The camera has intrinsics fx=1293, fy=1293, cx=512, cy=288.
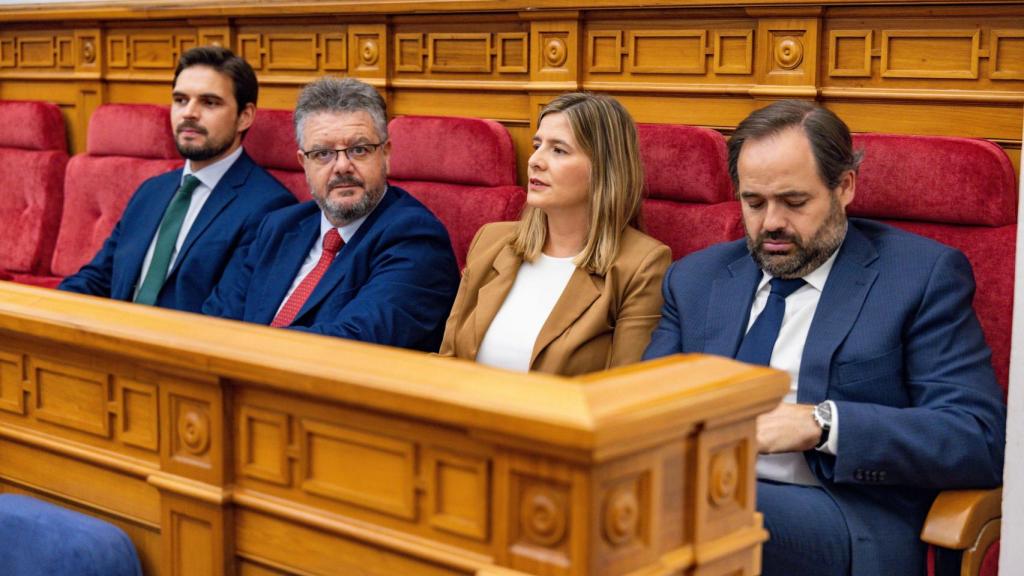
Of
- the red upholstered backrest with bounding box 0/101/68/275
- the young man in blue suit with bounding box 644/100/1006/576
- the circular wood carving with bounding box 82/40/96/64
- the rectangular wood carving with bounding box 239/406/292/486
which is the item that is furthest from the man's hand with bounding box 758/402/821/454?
the circular wood carving with bounding box 82/40/96/64

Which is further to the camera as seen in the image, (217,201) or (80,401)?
(217,201)

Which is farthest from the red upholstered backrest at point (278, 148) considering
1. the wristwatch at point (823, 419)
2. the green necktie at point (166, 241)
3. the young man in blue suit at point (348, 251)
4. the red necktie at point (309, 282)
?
the wristwatch at point (823, 419)

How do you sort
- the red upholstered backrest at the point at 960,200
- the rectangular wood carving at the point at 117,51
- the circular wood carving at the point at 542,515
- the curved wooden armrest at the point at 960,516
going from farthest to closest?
1. the rectangular wood carving at the point at 117,51
2. the red upholstered backrest at the point at 960,200
3. the curved wooden armrest at the point at 960,516
4. the circular wood carving at the point at 542,515

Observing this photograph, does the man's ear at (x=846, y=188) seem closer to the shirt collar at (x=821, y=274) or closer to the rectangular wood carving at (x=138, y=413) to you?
the shirt collar at (x=821, y=274)

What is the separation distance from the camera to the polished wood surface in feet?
5.89

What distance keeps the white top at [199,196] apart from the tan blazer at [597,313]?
2.68 ft

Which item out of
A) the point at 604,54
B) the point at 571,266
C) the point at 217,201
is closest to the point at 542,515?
the point at 571,266

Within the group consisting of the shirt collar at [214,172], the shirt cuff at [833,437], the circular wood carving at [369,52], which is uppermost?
the circular wood carving at [369,52]

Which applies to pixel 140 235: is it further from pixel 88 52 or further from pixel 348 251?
pixel 88 52

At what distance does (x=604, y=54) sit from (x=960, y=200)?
2.41 feet

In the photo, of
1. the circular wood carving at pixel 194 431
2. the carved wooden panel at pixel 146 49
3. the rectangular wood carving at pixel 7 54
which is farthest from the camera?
the rectangular wood carving at pixel 7 54

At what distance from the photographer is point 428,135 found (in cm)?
219

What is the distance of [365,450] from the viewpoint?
1.00 metres

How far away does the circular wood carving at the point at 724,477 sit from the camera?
959mm
